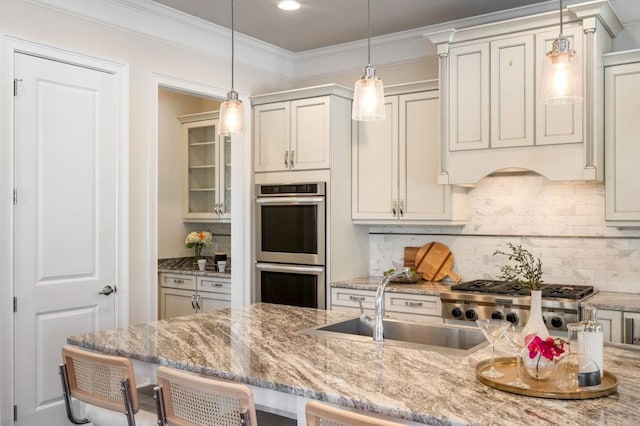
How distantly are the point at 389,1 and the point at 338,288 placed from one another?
2.10m

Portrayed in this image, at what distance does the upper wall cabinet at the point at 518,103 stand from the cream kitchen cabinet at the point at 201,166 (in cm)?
254

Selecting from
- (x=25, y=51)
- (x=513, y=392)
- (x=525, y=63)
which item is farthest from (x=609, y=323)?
(x=25, y=51)

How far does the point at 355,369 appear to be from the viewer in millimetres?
1956

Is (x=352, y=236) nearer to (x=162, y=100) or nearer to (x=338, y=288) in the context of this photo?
(x=338, y=288)

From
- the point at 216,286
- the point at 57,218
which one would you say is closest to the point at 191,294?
the point at 216,286

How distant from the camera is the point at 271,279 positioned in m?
4.75

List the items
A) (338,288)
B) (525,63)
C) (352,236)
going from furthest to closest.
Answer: (352,236), (338,288), (525,63)

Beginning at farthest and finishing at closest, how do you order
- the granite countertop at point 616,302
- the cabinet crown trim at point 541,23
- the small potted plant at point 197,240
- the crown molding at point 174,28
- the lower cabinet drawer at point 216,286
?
1. the small potted plant at point 197,240
2. the lower cabinet drawer at point 216,286
3. the crown molding at point 174,28
4. the cabinet crown trim at point 541,23
5. the granite countertop at point 616,302

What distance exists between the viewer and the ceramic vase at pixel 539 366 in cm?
175

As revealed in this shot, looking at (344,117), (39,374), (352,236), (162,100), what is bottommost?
(39,374)

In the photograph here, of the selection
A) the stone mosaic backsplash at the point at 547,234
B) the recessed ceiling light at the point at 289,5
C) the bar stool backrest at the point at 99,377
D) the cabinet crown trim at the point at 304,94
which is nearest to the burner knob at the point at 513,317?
the stone mosaic backsplash at the point at 547,234

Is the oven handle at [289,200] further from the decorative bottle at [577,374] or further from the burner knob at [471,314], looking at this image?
the decorative bottle at [577,374]

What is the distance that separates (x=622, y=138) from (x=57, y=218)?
3477 mm

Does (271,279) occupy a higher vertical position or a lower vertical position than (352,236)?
lower
